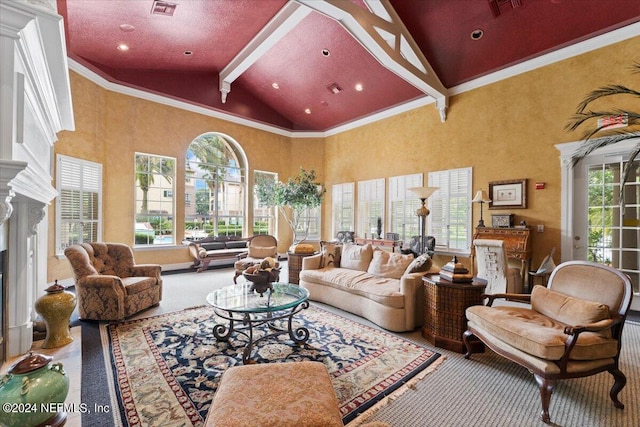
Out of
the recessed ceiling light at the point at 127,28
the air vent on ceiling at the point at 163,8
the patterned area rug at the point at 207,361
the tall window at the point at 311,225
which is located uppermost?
the air vent on ceiling at the point at 163,8

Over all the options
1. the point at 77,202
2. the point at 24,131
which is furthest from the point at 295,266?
the point at 77,202

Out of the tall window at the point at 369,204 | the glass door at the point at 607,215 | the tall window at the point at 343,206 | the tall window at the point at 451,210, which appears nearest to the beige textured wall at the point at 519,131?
the tall window at the point at 451,210

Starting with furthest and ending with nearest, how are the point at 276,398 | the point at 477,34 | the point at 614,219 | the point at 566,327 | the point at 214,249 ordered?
the point at 214,249, the point at 477,34, the point at 614,219, the point at 566,327, the point at 276,398

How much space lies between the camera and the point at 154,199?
6.61 m

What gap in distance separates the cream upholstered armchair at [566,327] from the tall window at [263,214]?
6.72 metres

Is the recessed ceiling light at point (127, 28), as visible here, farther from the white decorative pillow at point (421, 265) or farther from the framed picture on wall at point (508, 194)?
the framed picture on wall at point (508, 194)

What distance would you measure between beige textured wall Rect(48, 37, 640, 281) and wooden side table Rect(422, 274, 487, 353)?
10.4 ft

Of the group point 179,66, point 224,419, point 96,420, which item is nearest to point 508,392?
point 224,419

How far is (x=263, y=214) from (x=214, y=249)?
6.58 ft

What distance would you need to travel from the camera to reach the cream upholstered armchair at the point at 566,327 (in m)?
Answer: 1.86

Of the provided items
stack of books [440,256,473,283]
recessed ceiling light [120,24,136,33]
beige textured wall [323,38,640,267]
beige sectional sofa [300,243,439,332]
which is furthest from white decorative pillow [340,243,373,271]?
recessed ceiling light [120,24,136,33]

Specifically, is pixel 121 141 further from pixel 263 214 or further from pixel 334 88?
pixel 334 88

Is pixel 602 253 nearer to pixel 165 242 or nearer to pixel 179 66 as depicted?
pixel 165 242

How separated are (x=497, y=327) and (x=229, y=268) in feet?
19.9
